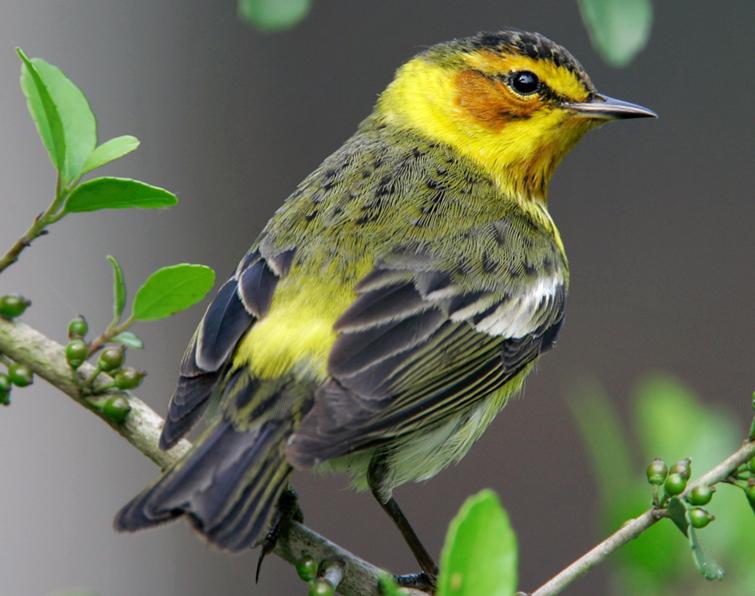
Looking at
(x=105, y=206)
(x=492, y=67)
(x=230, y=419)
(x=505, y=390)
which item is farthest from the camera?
(x=492, y=67)

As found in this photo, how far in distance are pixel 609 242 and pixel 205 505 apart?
241 inches

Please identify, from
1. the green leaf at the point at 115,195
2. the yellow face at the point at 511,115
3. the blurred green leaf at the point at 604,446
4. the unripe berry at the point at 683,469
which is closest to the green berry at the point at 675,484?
the unripe berry at the point at 683,469

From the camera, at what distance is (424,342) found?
3625 millimetres

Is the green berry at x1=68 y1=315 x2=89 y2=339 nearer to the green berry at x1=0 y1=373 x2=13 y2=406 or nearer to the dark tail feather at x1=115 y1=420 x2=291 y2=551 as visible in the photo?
the green berry at x1=0 y1=373 x2=13 y2=406

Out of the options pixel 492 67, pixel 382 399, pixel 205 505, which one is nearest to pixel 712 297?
pixel 492 67

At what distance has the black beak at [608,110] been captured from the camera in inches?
173

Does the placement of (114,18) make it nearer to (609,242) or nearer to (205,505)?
(609,242)

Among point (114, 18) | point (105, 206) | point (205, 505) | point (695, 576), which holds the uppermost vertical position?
point (114, 18)

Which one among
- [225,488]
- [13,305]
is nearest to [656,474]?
[225,488]

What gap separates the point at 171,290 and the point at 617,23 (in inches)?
43.7

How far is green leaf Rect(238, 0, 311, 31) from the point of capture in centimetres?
238

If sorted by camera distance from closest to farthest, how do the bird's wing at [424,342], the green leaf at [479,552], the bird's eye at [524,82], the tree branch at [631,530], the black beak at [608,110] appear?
the green leaf at [479,552] < the tree branch at [631,530] < the bird's wing at [424,342] < the black beak at [608,110] < the bird's eye at [524,82]

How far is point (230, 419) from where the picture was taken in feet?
10.5

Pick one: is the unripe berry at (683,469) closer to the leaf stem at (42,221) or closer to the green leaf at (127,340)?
the green leaf at (127,340)
